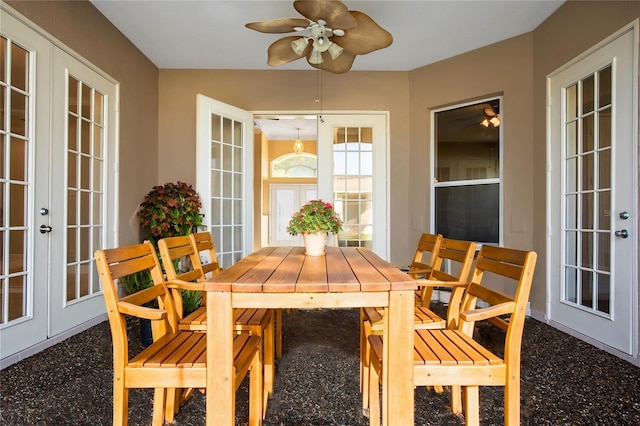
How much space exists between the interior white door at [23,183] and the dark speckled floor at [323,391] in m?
0.32

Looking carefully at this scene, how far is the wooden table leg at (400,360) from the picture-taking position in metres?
1.22

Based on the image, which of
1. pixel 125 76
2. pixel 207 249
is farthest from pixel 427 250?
pixel 125 76

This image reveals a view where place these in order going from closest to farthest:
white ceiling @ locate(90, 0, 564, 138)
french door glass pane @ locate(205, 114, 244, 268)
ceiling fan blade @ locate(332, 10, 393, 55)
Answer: ceiling fan blade @ locate(332, 10, 393, 55) → white ceiling @ locate(90, 0, 564, 138) → french door glass pane @ locate(205, 114, 244, 268)

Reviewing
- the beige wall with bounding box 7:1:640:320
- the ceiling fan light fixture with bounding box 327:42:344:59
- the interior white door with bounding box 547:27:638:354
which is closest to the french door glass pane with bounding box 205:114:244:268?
the beige wall with bounding box 7:1:640:320

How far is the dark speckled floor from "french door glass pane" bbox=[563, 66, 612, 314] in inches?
19.3

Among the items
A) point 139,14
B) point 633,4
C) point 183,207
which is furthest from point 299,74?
point 633,4

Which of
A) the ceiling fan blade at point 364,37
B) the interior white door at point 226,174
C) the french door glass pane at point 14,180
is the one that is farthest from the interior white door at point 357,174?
A: the french door glass pane at point 14,180

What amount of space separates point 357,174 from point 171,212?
89.3 inches

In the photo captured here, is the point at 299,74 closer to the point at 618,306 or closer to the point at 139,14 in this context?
the point at 139,14

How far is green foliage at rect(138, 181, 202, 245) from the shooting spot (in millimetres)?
3516

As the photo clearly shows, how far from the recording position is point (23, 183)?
7.77ft

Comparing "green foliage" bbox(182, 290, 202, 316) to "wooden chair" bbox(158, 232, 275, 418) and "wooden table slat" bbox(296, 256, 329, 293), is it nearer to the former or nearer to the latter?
"wooden chair" bbox(158, 232, 275, 418)

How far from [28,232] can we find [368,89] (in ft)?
12.2

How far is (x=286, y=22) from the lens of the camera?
222 centimetres
